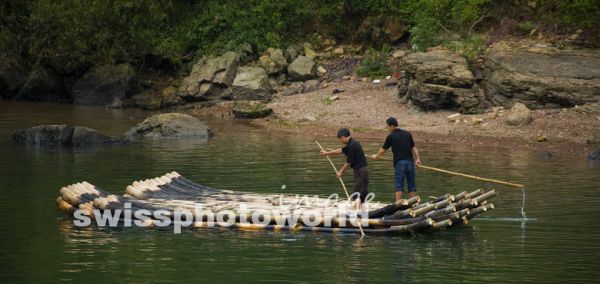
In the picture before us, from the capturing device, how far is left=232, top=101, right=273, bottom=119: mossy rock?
40.9 meters

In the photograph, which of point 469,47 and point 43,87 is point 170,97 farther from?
point 469,47

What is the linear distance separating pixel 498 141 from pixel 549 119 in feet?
8.68

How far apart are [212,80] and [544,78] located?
56.8 feet

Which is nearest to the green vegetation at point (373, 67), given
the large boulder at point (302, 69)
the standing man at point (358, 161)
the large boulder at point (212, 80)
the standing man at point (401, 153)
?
the large boulder at point (302, 69)

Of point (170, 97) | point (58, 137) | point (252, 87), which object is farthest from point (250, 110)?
point (58, 137)

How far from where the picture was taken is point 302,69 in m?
45.5

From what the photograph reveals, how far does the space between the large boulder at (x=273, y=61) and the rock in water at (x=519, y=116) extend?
49.6ft

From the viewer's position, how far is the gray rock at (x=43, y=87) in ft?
163

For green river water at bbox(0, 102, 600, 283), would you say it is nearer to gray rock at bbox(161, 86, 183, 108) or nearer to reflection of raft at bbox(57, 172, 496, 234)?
reflection of raft at bbox(57, 172, 496, 234)

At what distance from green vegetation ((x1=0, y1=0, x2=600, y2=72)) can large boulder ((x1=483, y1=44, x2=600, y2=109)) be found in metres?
11.9

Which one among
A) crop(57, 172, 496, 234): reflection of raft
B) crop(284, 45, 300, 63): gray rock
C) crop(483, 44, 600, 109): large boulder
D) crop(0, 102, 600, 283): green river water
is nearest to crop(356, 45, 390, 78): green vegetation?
crop(284, 45, 300, 63): gray rock

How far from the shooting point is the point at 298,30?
1993 inches

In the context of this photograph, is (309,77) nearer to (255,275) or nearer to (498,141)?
(498,141)

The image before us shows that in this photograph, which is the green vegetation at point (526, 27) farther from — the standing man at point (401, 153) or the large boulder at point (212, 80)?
the standing man at point (401, 153)
